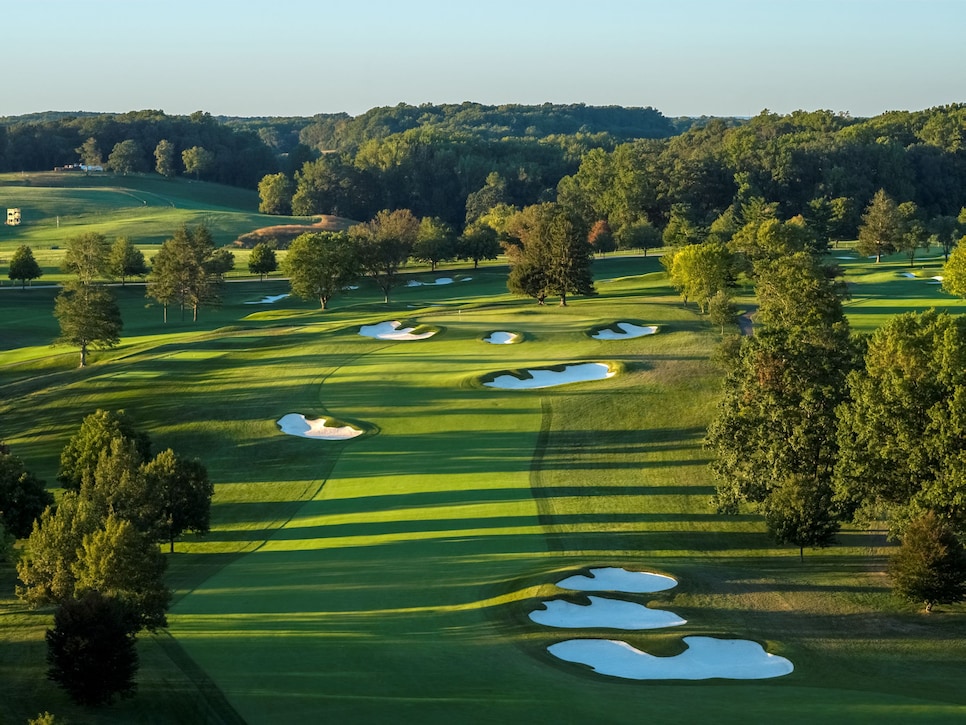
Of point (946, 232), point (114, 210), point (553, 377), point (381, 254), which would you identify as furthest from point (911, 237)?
point (114, 210)

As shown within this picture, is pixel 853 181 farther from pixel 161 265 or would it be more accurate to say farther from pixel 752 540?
pixel 752 540

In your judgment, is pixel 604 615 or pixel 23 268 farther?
pixel 23 268

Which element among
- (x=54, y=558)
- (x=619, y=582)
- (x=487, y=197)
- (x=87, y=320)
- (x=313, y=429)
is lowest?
(x=619, y=582)

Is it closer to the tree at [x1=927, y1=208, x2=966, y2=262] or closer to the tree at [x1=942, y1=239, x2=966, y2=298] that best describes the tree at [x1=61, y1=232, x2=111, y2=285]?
the tree at [x1=942, y1=239, x2=966, y2=298]

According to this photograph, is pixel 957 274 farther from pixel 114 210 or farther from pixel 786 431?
pixel 114 210

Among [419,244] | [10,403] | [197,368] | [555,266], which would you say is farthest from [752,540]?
[419,244]

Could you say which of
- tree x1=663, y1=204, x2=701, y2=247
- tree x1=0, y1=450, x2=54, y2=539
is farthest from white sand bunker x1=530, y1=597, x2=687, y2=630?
tree x1=663, y1=204, x2=701, y2=247
